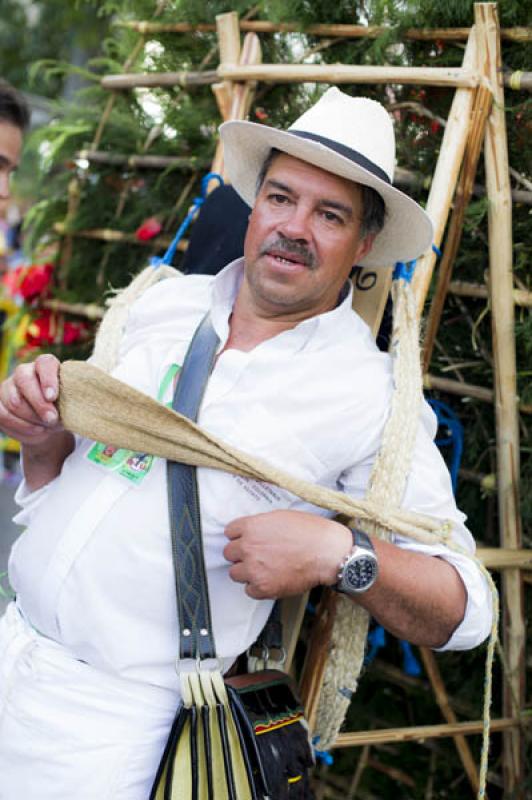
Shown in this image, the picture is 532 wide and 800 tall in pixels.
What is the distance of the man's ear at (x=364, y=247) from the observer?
205cm

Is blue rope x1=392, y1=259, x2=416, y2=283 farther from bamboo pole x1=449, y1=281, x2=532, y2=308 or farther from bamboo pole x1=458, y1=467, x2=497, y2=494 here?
bamboo pole x1=458, y1=467, x2=497, y2=494

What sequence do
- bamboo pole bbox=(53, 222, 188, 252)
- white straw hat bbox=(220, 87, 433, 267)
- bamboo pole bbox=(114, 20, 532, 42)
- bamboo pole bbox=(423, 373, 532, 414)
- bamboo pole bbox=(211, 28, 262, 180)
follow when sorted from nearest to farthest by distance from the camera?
white straw hat bbox=(220, 87, 433, 267)
bamboo pole bbox=(114, 20, 532, 42)
bamboo pole bbox=(423, 373, 532, 414)
bamboo pole bbox=(211, 28, 262, 180)
bamboo pole bbox=(53, 222, 188, 252)

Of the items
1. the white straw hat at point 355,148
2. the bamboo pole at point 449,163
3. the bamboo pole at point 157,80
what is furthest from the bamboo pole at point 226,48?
the bamboo pole at point 449,163

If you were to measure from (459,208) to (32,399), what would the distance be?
4.18 feet

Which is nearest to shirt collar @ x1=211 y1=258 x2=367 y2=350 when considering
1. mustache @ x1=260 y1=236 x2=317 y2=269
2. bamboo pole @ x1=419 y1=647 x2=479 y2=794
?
mustache @ x1=260 y1=236 x2=317 y2=269

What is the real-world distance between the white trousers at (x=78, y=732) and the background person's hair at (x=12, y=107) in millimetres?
1401

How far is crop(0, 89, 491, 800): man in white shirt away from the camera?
1721 mm

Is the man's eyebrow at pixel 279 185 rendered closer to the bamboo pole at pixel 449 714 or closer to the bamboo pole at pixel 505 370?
the bamboo pole at pixel 505 370

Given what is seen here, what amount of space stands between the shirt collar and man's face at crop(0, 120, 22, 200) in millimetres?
744

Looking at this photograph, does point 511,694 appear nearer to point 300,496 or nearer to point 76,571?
point 300,496

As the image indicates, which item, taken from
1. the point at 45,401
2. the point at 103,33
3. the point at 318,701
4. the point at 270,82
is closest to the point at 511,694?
the point at 318,701

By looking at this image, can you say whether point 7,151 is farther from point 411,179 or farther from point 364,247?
point 411,179

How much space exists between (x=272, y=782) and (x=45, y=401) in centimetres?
87

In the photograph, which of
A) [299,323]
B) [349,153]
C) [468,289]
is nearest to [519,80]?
[468,289]
